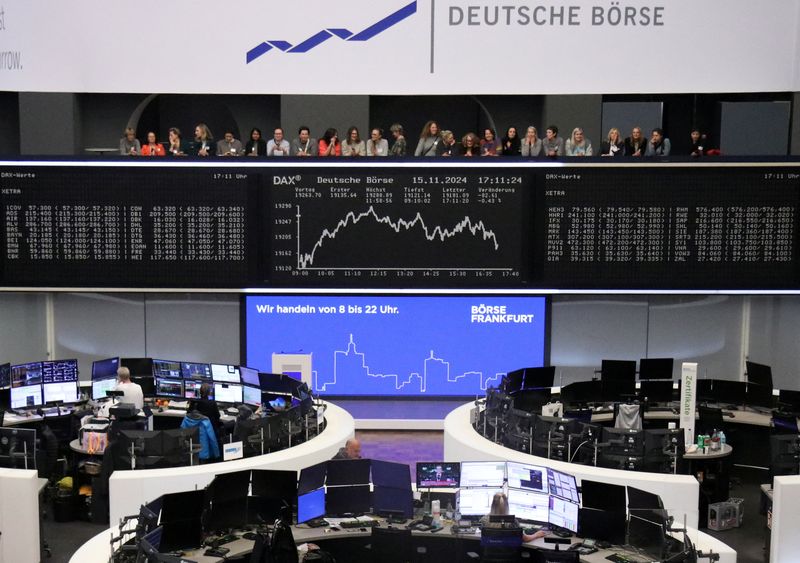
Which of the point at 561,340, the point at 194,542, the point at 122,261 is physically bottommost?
the point at 194,542

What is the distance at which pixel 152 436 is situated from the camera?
10.6 m

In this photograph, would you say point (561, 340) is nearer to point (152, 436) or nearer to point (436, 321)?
point (436, 321)

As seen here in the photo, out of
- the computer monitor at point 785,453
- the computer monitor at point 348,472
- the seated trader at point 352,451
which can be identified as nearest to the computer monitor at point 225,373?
the seated trader at point 352,451

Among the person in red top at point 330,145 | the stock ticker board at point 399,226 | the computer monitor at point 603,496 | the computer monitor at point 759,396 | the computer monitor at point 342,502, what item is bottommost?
the computer monitor at point 342,502

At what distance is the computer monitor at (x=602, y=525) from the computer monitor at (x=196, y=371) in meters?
6.10

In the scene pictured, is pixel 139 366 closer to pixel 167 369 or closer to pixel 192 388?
pixel 167 369

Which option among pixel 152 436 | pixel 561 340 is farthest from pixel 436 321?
pixel 152 436

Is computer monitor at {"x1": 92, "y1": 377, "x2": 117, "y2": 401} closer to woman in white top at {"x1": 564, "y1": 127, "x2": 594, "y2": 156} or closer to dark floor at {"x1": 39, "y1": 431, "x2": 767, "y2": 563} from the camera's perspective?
dark floor at {"x1": 39, "y1": 431, "x2": 767, "y2": 563}

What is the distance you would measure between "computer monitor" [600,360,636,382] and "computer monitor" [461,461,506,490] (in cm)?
458

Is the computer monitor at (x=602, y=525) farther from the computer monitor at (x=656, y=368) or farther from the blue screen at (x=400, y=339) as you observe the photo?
the blue screen at (x=400, y=339)

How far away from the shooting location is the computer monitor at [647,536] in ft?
28.7

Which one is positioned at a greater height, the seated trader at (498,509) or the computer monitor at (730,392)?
the computer monitor at (730,392)

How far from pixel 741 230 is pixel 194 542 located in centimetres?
823

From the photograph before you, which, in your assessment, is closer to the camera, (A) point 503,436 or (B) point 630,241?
(A) point 503,436
